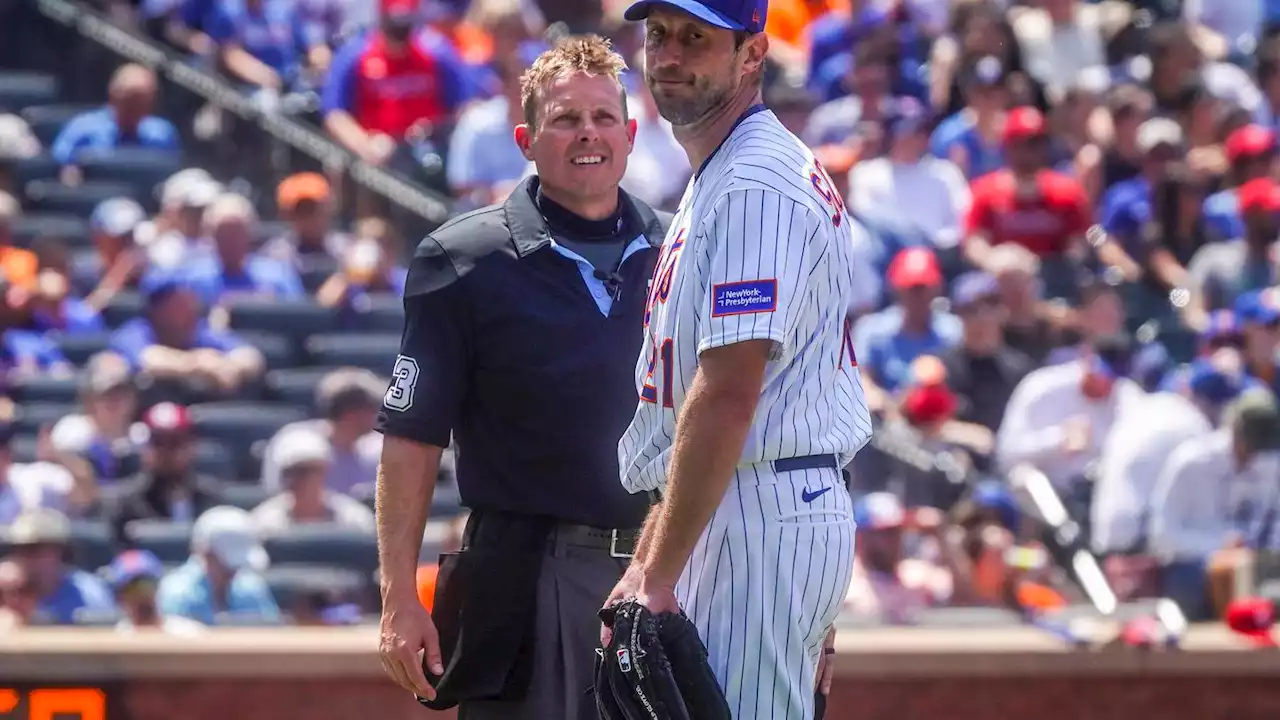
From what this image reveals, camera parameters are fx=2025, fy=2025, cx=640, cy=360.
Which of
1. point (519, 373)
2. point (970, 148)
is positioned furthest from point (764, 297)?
point (970, 148)

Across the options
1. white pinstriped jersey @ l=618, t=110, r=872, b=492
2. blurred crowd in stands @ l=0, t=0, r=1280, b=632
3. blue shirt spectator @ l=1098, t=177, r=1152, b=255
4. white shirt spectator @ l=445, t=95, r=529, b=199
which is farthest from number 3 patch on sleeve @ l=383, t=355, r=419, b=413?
blue shirt spectator @ l=1098, t=177, r=1152, b=255

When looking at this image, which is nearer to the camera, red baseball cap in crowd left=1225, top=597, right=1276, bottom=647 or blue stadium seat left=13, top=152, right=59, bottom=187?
red baseball cap in crowd left=1225, top=597, right=1276, bottom=647

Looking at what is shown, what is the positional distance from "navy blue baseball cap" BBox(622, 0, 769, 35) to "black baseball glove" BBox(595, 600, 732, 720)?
0.95 m

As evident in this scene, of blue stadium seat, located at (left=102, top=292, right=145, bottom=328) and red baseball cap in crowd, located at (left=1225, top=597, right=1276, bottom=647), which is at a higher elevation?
blue stadium seat, located at (left=102, top=292, right=145, bottom=328)

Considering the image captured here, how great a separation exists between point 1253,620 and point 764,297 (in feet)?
12.1

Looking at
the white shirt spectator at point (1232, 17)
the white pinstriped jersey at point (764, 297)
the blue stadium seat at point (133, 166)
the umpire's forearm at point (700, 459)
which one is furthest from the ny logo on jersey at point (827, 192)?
the white shirt spectator at point (1232, 17)

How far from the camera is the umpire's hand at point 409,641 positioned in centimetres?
393

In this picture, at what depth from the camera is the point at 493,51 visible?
421 inches

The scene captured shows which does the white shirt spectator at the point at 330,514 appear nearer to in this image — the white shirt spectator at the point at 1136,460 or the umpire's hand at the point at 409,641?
the white shirt spectator at the point at 1136,460

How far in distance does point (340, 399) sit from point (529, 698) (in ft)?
13.4

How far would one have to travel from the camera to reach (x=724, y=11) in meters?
3.30

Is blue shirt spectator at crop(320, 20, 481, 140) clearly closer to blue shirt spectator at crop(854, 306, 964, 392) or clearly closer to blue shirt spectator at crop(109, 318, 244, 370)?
blue shirt spectator at crop(109, 318, 244, 370)

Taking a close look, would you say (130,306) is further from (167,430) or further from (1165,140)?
(1165,140)

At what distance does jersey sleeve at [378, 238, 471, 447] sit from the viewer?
400 centimetres
